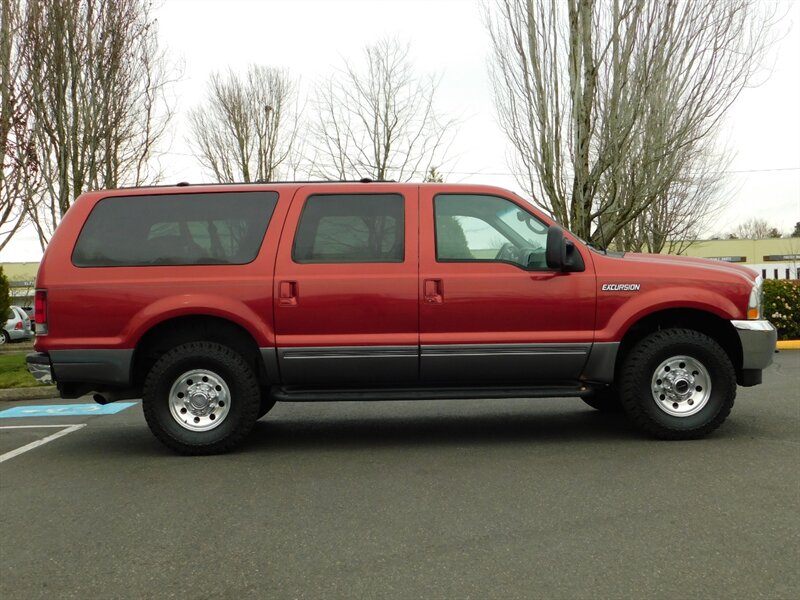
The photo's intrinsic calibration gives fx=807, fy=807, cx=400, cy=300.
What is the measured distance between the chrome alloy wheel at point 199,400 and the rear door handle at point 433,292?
165 centimetres

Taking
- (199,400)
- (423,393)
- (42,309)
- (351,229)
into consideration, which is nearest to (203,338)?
(199,400)

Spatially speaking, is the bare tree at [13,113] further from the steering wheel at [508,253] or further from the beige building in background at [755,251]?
the beige building in background at [755,251]

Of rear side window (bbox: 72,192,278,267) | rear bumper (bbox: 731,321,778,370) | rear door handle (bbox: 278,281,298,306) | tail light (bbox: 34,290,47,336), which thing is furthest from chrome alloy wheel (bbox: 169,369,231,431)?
rear bumper (bbox: 731,321,778,370)

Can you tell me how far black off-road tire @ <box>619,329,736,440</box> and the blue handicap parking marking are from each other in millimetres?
5406

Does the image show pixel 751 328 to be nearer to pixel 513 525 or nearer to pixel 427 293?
pixel 427 293

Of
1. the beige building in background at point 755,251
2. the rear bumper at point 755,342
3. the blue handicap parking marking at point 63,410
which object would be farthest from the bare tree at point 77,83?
the beige building in background at point 755,251

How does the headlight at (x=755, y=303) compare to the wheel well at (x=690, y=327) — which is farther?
the wheel well at (x=690, y=327)

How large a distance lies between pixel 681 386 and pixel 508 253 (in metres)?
1.67

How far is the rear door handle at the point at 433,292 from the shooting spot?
598cm

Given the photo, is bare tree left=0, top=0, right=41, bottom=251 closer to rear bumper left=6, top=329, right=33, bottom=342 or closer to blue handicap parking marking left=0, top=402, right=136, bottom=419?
blue handicap parking marking left=0, top=402, right=136, bottom=419

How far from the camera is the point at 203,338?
6254mm

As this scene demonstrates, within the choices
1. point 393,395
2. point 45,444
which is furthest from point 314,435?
point 45,444

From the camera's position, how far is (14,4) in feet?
→ 43.9

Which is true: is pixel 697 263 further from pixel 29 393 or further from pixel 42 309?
pixel 29 393
